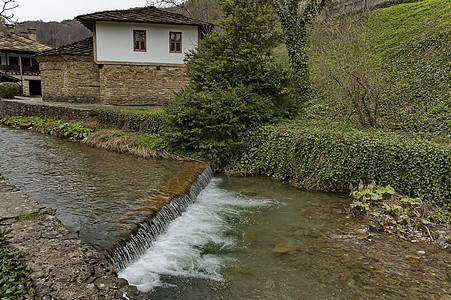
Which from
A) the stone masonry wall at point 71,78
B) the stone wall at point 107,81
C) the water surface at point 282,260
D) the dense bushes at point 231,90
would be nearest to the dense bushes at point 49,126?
the stone masonry wall at point 71,78

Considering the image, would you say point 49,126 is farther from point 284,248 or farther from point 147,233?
point 284,248

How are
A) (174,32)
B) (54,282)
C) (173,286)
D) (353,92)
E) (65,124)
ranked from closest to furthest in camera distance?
1. (54,282)
2. (173,286)
3. (353,92)
4. (65,124)
5. (174,32)

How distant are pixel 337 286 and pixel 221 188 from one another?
5051 mm

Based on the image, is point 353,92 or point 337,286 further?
A: point 353,92

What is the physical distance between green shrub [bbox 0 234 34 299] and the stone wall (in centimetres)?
1693

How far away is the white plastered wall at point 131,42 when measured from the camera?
63.2 ft

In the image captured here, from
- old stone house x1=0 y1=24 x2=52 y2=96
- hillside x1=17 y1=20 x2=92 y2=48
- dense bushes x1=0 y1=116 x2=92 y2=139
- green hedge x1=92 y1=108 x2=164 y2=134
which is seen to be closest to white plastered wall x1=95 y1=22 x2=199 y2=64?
dense bushes x1=0 y1=116 x2=92 y2=139

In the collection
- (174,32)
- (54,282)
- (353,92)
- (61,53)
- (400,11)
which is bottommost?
(54,282)

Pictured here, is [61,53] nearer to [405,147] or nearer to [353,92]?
[353,92]

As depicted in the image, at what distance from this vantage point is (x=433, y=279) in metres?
4.89

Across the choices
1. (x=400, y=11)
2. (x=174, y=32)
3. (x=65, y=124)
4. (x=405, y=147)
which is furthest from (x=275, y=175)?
(x=400, y=11)

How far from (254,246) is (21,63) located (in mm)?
37641

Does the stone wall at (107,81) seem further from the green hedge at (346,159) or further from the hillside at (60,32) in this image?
the hillside at (60,32)

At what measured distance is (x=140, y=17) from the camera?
758 inches
